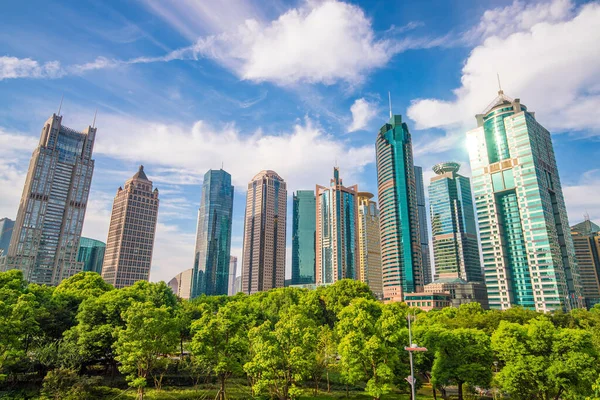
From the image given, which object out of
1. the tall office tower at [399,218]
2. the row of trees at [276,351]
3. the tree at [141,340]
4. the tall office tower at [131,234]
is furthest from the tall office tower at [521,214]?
the tall office tower at [131,234]

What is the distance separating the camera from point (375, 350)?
3353 cm

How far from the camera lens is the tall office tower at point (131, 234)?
6344 inches

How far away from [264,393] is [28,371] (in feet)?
88.8

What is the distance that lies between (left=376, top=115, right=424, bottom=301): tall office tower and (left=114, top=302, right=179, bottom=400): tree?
14660 centimetres

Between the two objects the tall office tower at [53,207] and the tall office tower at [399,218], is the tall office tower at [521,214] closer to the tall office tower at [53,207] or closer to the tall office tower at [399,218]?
the tall office tower at [399,218]

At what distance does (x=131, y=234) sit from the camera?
545 feet

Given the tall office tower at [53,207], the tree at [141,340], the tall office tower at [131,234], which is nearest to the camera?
the tree at [141,340]

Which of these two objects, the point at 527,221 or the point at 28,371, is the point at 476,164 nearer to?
the point at 527,221

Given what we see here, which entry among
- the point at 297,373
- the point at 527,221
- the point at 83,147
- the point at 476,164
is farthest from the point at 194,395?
the point at 83,147

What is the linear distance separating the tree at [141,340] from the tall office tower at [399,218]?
146595mm

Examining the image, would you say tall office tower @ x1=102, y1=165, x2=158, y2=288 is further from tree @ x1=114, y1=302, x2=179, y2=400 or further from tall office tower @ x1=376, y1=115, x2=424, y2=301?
tree @ x1=114, y1=302, x2=179, y2=400

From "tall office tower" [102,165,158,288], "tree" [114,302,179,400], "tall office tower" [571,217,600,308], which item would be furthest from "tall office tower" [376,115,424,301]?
"tree" [114,302,179,400]

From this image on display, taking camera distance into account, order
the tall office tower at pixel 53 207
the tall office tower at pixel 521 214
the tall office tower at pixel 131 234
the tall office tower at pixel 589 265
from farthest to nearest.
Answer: the tall office tower at pixel 589 265 → the tall office tower at pixel 131 234 → the tall office tower at pixel 53 207 → the tall office tower at pixel 521 214

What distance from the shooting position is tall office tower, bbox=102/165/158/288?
161125mm
